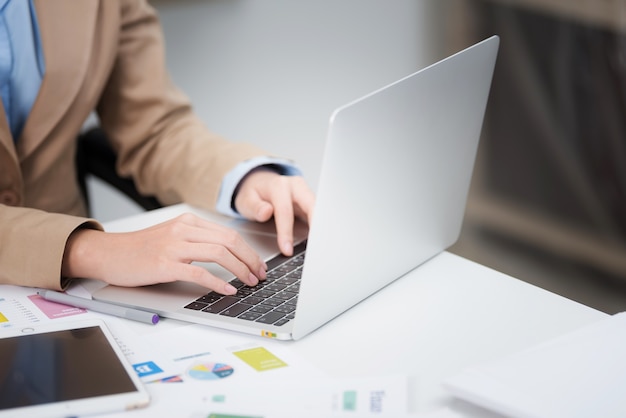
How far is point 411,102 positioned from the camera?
A: 0.96 metres

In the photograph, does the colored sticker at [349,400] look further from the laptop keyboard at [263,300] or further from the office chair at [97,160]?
the office chair at [97,160]

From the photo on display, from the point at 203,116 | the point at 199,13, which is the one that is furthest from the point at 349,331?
the point at 199,13

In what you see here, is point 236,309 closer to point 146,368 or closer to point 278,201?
point 146,368

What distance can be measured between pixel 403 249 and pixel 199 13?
341 centimetres

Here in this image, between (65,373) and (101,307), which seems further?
(101,307)

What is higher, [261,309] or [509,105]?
[509,105]

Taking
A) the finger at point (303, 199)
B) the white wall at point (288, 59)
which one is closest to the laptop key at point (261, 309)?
the finger at point (303, 199)

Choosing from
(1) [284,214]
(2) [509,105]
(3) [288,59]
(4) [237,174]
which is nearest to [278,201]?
(1) [284,214]

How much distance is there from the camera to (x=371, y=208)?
0.96 metres

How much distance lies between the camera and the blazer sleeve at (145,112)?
4.92 ft

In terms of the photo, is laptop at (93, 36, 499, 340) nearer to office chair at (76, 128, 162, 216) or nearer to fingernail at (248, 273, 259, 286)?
fingernail at (248, 273, 259, 286)

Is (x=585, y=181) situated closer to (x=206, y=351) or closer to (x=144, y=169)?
(x=144, y=169)

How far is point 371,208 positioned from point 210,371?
9.5 inches

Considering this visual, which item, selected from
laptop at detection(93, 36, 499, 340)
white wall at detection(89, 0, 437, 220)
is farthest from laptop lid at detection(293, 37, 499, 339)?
white wall at detection(89, 0, 437, 220)
